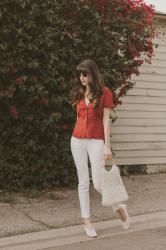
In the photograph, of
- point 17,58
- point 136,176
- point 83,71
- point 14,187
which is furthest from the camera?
point 136,176

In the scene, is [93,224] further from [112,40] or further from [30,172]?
[112,40]

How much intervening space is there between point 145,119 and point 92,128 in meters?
4.90

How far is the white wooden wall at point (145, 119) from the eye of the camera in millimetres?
10320

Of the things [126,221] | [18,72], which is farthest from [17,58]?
[126,221]

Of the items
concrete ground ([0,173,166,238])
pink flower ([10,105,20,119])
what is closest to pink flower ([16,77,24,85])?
pink flower ([10,105,20,119])

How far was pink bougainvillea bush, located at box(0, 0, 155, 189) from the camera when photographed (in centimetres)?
773

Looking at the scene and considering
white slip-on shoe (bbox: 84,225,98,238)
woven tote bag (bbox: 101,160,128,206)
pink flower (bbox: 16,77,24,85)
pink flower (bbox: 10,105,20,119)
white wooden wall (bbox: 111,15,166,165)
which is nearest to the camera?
woven tote bag (bbox: 101,160,128,206)

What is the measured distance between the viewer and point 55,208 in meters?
7.34

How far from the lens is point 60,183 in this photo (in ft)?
28.7

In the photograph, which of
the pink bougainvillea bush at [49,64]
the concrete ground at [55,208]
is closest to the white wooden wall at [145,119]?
the concrete ground at [55,208]

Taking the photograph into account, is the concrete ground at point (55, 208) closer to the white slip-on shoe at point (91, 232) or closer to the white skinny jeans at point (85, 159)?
the white slip-on shoe at point (91, 232)

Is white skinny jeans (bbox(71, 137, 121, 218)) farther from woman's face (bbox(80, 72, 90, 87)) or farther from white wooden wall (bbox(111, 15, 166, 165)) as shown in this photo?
white wooden wall (bbox(111, 15, 166, 165))

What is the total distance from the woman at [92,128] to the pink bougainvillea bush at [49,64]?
198cm

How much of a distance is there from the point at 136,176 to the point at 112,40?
2.92m
